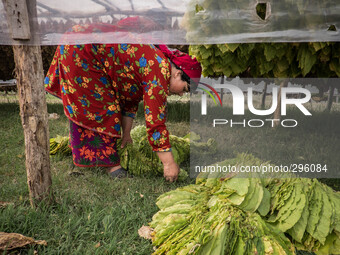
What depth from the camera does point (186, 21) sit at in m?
1.77

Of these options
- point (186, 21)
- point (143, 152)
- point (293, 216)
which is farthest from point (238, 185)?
point (143, 152)

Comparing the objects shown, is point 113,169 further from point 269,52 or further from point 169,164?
point 269,52

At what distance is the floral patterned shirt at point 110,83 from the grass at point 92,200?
0.53 metres

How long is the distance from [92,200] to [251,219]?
4.27ft

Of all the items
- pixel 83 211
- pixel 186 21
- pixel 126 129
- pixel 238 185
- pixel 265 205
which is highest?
pixel 186 21

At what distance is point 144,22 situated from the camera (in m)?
1.75

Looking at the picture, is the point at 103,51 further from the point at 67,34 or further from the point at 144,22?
the point at 144,22

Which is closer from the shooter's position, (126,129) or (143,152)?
(143,152)

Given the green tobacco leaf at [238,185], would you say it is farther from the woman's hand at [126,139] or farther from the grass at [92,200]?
the woman's hand at [126,139]

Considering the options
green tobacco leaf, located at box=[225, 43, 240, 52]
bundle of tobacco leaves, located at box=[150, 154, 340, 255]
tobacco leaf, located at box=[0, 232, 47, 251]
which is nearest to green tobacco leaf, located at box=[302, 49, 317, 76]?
green tobacco leaf, located at box=[225, 43, 240, 52]

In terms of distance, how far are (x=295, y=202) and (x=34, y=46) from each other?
205 cm

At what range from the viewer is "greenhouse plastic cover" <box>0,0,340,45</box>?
66.9 inches

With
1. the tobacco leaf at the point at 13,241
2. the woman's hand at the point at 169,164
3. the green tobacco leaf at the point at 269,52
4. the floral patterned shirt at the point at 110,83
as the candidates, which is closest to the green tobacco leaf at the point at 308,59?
the green tobacco leaf at the point at 269,52

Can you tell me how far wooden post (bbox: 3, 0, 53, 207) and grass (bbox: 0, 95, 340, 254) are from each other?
0.65ft
